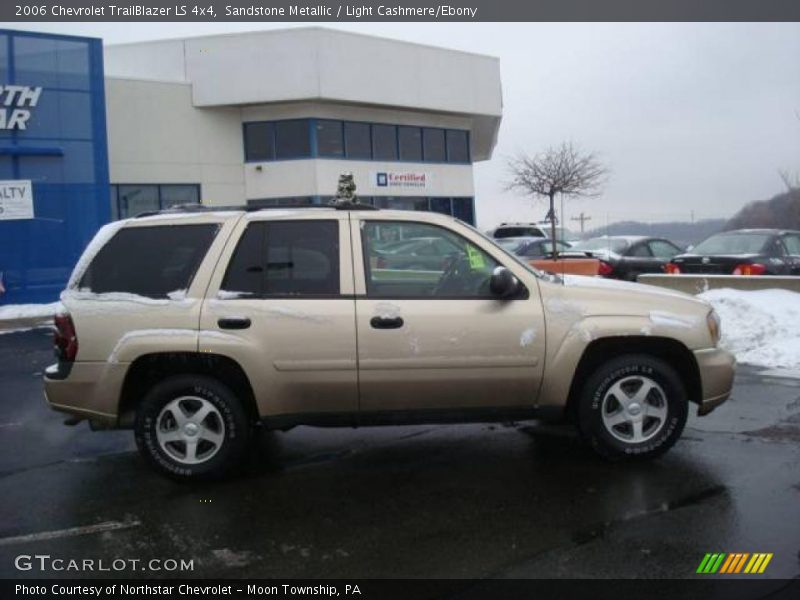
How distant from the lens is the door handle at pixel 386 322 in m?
4.70

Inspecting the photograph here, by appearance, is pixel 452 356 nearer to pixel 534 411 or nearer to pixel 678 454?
pixel 534 411

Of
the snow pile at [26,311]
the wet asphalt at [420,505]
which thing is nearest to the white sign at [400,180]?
the snow pile at [26,311]

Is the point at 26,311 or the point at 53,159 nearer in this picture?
the point at 26,311

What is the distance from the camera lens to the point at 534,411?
4.90 m

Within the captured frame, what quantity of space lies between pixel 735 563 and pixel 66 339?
13.9ft

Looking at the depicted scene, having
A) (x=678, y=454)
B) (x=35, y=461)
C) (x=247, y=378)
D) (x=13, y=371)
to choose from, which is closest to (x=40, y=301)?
(x=13, y=371)

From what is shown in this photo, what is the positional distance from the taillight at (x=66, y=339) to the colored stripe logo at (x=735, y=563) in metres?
3.98

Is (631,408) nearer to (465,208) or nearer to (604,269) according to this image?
(604,269)

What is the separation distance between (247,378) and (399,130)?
24.1m

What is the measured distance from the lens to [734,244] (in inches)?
496

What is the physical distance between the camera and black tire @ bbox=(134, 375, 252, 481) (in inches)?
188

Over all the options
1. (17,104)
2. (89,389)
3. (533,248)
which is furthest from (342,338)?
(17,104)

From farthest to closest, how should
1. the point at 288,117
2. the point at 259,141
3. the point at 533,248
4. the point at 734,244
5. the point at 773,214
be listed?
the point at 259,141 < the point at 288,117 < the point at 773,214 < the point at 533,248 < the point at 734,244

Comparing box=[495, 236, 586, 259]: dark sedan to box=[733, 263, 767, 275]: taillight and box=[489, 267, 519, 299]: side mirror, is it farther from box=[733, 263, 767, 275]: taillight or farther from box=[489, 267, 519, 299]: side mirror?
box=[489, 267, 519, 299]: side mirror
